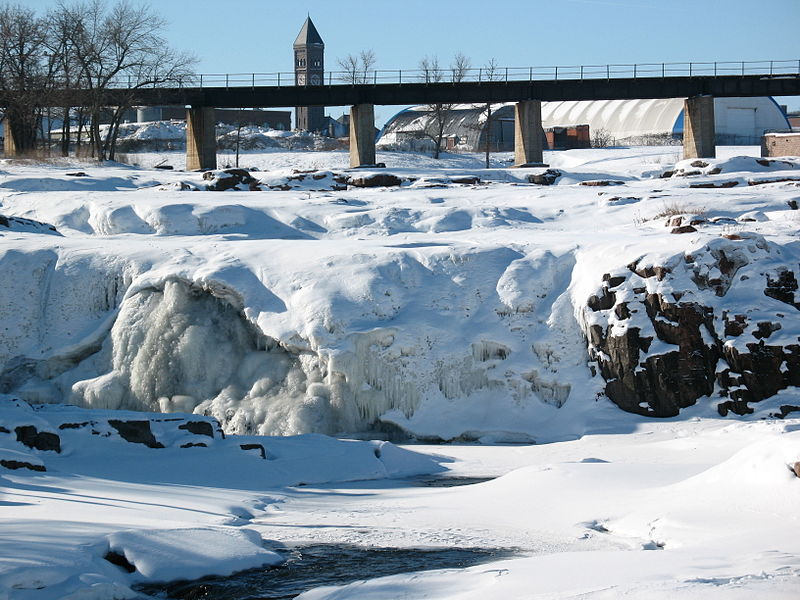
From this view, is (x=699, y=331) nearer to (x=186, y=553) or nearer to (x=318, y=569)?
(x=318, y=569)

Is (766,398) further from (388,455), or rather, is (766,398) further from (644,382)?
(388,455)

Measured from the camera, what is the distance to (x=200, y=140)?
44469 mm

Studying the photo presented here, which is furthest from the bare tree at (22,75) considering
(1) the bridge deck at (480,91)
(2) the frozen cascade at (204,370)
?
(2) the frozen cascade at (204,370)

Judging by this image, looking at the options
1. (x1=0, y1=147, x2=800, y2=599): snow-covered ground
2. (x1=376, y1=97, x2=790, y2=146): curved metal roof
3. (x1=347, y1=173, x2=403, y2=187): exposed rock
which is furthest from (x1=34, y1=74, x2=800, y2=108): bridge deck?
(x1=376, y1=97, x2=790, y2=146): curved metal roof

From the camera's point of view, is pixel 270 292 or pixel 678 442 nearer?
pixel 678 442

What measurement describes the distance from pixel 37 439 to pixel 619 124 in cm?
6434

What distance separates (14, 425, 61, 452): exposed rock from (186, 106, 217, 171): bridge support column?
31189 mm

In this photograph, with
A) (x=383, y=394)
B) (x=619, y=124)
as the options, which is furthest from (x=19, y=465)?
(x=619, y=124)

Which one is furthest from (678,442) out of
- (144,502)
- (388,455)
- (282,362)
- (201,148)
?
(201,148)

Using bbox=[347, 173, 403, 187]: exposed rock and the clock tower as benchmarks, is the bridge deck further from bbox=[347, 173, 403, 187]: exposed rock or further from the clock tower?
the clock tower

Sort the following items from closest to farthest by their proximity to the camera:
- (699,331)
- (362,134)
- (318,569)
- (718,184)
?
(318,569) < (699,331) < (718,184) < (362,134)

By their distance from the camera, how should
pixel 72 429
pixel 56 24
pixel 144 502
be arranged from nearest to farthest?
pixel 144 502 < pixel 72 429 < pixel 56 24

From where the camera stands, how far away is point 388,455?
15.3 m

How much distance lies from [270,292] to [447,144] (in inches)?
2067
